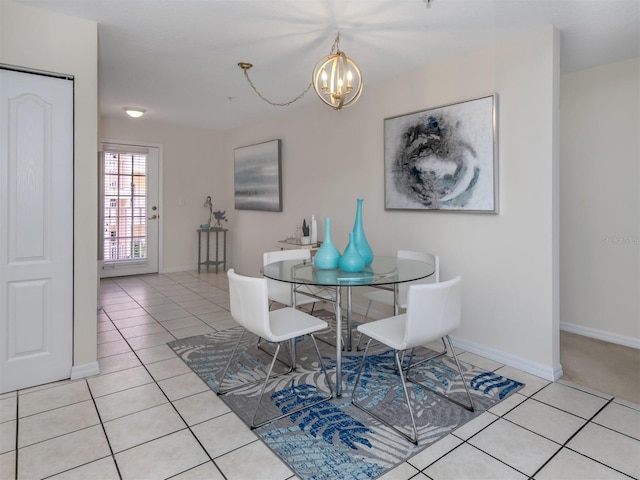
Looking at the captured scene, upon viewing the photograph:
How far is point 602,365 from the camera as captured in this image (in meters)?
2.88

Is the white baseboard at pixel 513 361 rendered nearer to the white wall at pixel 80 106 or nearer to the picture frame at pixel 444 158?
the picture frame at pixel 444 158

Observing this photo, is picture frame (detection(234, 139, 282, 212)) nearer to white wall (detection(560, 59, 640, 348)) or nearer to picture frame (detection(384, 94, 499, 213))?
picture frame (detection(384, 94, 499, 213))

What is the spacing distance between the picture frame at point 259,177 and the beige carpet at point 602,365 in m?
3.67

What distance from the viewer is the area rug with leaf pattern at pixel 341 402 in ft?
6.03

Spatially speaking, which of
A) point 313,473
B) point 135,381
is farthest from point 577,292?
point 135,381

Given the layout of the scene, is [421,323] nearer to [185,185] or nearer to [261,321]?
[261,321]

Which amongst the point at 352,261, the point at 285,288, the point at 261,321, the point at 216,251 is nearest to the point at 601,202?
the point at 352,261

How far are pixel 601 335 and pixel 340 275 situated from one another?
2599 millimetres

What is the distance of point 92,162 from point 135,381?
149cm

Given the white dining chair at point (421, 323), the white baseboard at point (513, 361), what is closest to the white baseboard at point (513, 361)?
the white baseboard at point (513, 361)

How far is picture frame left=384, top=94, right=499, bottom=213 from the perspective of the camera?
294cm

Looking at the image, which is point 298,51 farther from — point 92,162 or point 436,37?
point 92,162

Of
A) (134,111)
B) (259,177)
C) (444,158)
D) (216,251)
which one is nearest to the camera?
(444,158)

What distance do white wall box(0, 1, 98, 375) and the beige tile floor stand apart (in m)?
0.40
